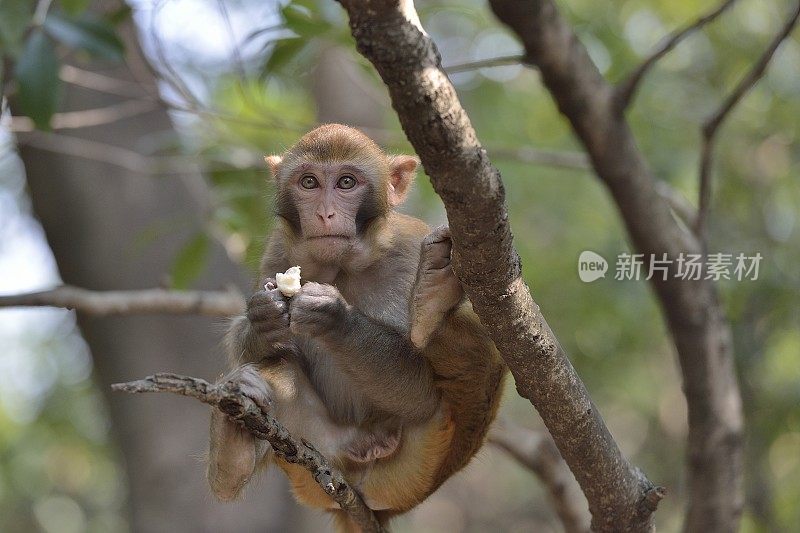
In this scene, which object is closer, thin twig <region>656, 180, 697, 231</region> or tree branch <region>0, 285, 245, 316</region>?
tree branch <region>0, 285, 245, 316</region>

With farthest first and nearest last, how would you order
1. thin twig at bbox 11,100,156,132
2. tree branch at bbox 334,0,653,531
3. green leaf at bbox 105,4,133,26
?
1. thin twig at bbox 11,100,156,132
2. green leaf at bbox 105,4,133,26
3. tree branch at bbox 334,0,653,531

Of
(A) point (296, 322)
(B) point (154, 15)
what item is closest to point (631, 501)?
(A) point (296, 322)

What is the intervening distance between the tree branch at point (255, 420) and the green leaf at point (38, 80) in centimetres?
210

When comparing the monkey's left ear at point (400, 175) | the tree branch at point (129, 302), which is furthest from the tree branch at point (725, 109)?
the tree branch at point (129, 302)

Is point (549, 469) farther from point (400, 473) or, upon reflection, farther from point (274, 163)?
point (274, 163)

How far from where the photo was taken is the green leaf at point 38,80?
4449 millimetres

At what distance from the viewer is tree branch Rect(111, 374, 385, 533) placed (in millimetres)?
2420

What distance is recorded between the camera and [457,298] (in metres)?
3.22

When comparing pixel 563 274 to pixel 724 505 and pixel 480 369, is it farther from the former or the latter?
pixel 480 369

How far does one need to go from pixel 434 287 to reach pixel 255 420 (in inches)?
28.9

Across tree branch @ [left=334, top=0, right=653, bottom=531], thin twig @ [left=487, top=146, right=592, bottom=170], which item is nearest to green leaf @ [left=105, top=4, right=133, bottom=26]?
thin twig @ [left=487, top=146, right=592, bottom=170]

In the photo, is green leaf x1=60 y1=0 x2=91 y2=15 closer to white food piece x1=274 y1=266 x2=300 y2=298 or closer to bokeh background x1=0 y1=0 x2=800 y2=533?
bokeh background x1=0 y1=0 x2=800 y2=533

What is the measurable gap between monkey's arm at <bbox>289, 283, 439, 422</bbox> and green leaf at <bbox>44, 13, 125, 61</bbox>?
209cm

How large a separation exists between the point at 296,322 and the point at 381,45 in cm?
167
